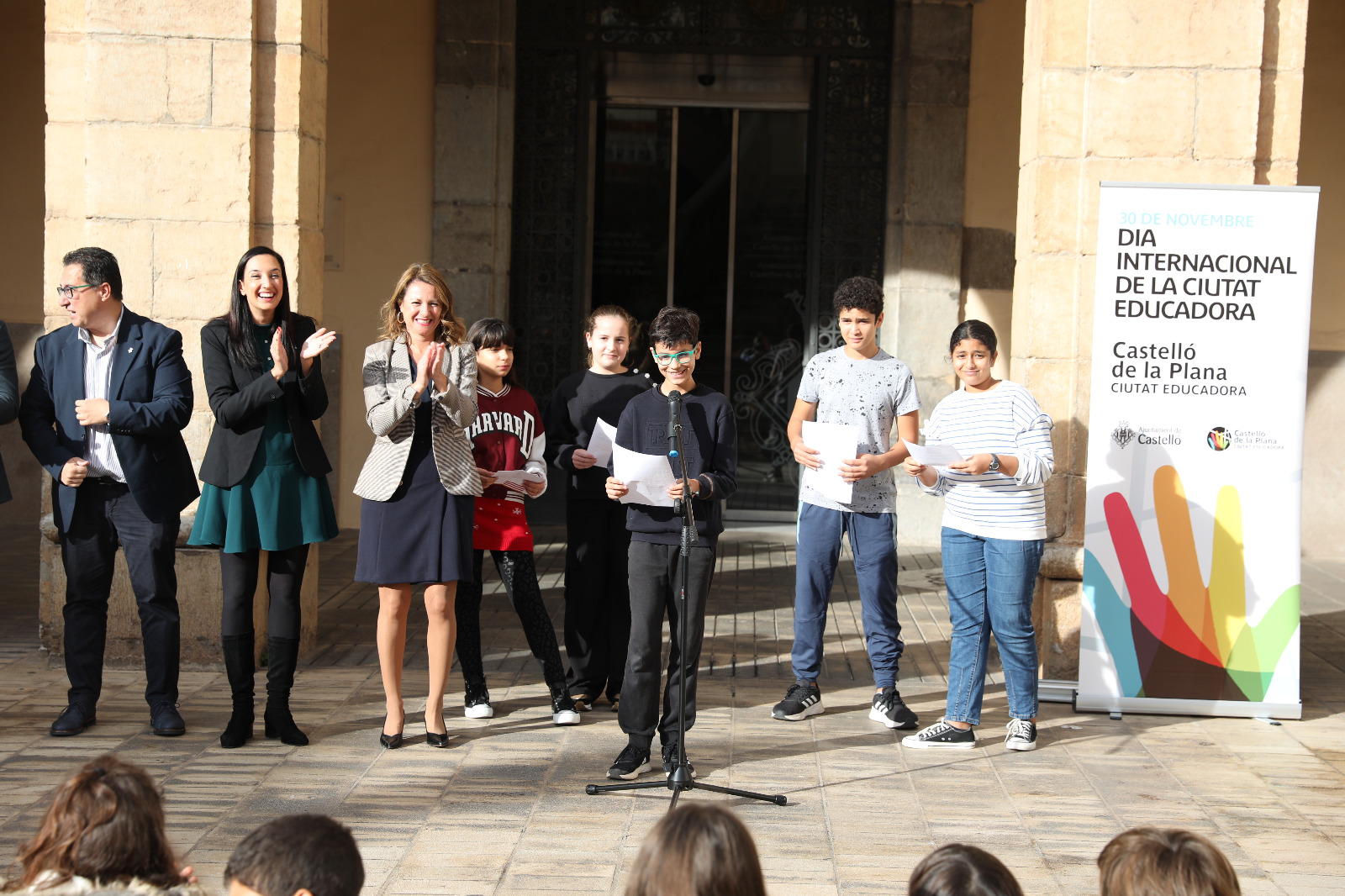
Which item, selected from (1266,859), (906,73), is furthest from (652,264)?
(1266,859)

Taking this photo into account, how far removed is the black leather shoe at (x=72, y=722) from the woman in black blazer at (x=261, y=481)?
0.58 meters

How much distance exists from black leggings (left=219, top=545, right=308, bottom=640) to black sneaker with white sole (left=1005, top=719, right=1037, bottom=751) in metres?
2.91

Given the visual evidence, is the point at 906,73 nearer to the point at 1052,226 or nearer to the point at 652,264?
the point at 652,264

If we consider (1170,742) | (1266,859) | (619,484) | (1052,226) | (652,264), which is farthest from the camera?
(652,264)

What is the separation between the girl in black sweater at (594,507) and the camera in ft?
17.9

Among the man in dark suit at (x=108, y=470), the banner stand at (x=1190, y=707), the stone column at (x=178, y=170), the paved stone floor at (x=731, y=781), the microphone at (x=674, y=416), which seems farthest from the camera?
the stone column at (x=178, y=170)

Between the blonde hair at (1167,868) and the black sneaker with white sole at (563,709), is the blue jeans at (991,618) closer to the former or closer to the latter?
the black sneaker with white sole at (563,709)

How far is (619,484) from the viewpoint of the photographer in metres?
4.57

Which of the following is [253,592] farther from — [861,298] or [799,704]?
[861,298]

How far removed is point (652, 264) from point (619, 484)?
275 inches

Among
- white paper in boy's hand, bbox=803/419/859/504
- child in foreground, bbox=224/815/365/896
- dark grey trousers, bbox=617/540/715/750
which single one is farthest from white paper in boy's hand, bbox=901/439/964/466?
child in foreground, bbox=224/815/365/896

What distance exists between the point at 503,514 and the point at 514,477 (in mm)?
219

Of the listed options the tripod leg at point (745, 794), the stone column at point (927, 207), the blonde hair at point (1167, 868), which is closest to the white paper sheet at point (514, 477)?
the tripod leg at point (745, 794)

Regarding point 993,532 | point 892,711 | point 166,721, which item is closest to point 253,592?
point 166,721
